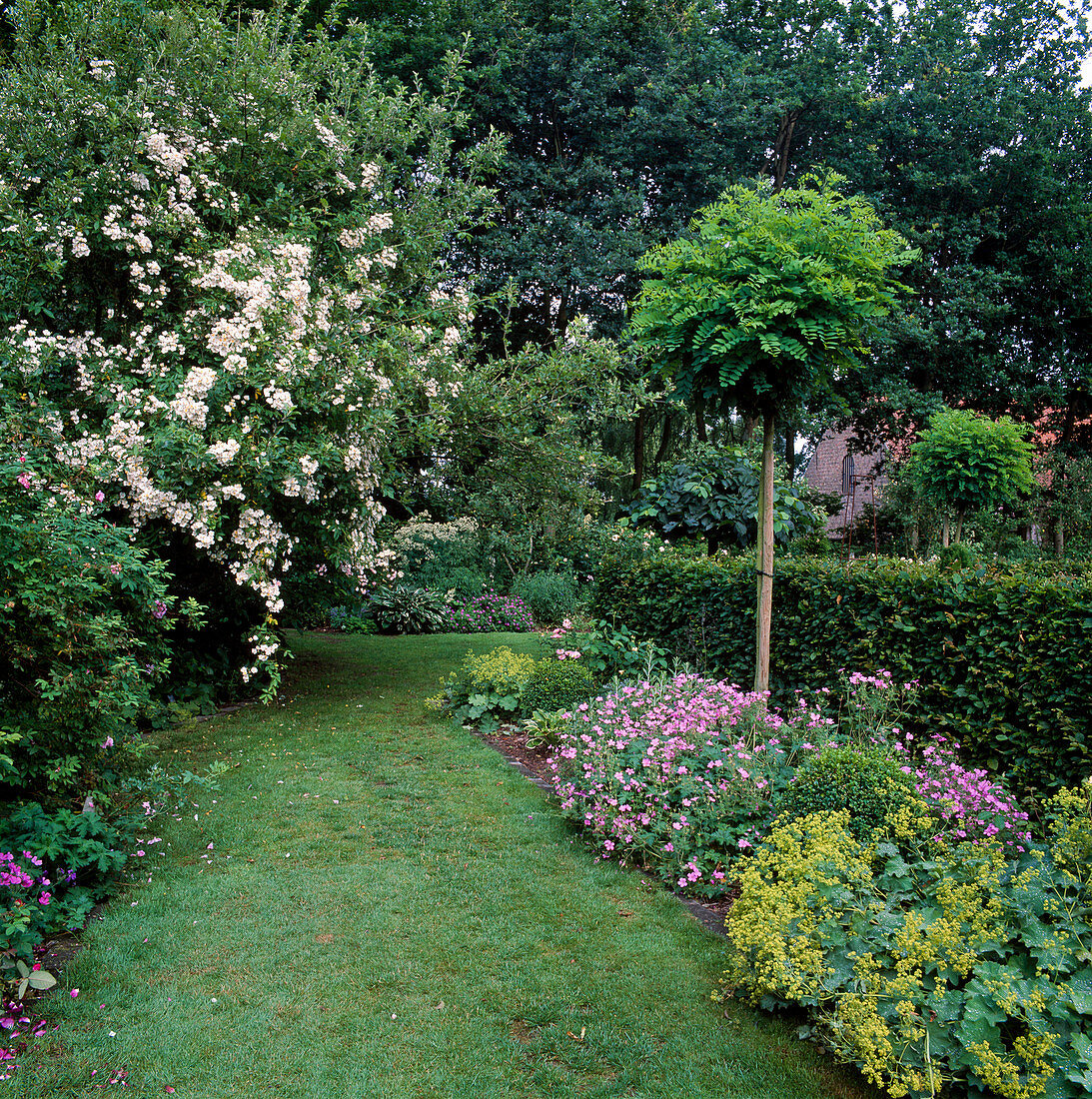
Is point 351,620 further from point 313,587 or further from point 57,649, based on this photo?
point 57,649

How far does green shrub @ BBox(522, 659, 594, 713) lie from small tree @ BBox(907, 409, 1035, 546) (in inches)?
257

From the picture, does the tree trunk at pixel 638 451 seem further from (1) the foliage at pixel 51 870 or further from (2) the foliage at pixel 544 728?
(1) the foliage at pixel 51 870

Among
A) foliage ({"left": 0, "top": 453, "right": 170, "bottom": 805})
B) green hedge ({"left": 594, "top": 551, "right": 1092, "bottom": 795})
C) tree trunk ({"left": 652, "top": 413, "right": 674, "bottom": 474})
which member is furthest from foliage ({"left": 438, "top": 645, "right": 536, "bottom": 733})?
tree trunk ({"left": 652, "top": 413, "right": 674, "bottom": 474})

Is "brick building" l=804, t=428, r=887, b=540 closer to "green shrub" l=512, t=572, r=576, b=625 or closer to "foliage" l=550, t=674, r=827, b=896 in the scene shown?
"green shrub" l=512, t=572, r=576, b=625

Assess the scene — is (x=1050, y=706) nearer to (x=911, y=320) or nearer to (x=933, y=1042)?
(x=933, y=1042)

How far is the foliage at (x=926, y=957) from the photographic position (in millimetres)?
2256

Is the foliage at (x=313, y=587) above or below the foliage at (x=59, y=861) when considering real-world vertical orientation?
above

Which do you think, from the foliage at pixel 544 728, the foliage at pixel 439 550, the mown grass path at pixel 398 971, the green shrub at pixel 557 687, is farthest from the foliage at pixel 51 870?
the foliage at pixel 439 550

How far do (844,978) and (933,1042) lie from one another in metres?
0.32

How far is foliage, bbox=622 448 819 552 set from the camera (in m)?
8.41

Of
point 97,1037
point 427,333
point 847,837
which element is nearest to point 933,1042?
point 847,837

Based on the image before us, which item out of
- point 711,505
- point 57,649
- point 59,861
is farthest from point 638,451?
point 59,861

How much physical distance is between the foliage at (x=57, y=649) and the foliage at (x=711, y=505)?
18.2 ft

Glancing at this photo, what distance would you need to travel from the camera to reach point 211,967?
3197 millimetres
